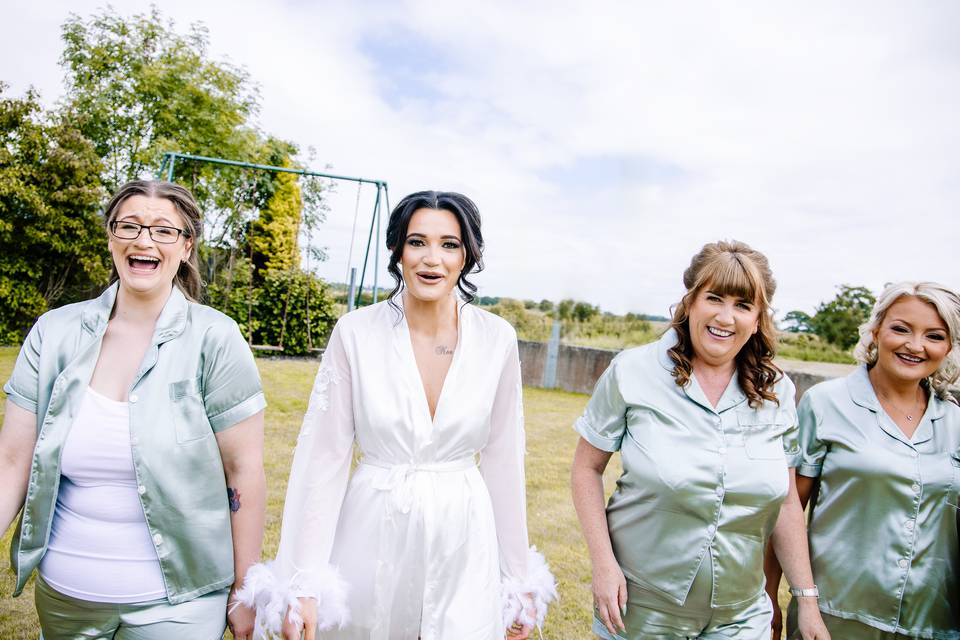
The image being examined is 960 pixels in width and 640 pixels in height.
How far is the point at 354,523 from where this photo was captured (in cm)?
192

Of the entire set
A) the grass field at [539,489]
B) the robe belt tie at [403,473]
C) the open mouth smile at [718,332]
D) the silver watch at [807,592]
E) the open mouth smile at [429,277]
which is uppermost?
the open mouth smile at [429,277]

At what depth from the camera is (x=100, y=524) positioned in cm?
176

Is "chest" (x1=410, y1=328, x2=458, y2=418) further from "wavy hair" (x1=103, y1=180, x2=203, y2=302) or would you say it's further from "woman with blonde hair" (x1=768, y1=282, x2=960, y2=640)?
"woman with blonde hair" (x1=768, y1=282, x2=960, y2=640)

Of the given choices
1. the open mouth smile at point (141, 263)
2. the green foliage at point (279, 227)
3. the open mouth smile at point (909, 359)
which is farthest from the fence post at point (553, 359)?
the open mouth smile at point (141, 263)

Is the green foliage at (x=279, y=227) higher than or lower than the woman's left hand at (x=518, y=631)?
higher

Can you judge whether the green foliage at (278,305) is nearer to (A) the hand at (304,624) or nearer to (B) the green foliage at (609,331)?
(B) the green foliage at (609,331)

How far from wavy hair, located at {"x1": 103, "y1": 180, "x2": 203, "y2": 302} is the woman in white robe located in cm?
59

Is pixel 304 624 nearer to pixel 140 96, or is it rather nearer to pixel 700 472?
pixel 700 472

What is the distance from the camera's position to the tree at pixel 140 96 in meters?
13.9

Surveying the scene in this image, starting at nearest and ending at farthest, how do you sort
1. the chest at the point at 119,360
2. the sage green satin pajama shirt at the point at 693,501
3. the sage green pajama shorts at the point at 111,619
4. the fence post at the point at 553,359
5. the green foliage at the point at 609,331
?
the sage green pajama shorts at the point at 111,619 → the chest at the point at 119,360 → the sage green satin pajama shirt at the point at 693,501 → the fence post at the point at 553,359 → the green foliage at the point at 609,331

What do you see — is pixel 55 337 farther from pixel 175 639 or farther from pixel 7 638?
pixel 7 638

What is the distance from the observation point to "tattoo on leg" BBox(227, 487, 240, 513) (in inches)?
75.9

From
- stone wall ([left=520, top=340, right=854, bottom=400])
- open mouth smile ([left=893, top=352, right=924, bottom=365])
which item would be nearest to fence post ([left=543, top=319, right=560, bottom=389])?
stone wall ([left=520, top=340, right=854, bottom=400])

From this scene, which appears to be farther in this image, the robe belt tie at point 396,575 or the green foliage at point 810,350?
the green foliage at point 810,350
